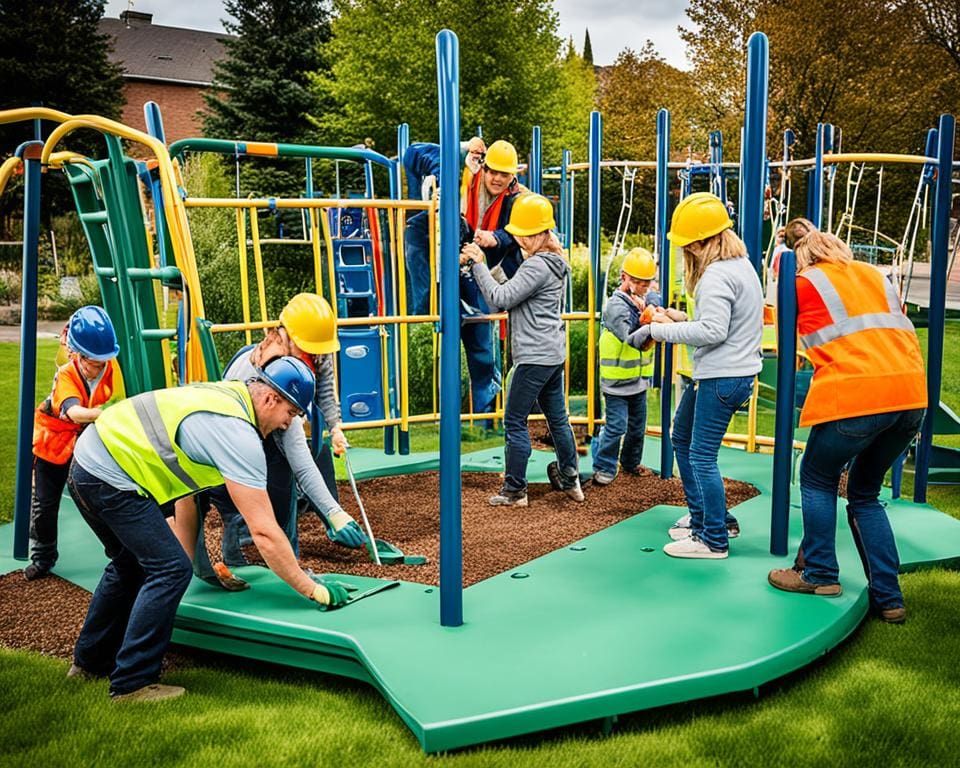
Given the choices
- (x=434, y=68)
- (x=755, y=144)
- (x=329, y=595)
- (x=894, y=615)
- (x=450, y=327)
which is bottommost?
(x=894, y=615)

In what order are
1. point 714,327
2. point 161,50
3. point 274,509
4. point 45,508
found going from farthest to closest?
point 161,50 → point 45,508 → point 274,509 → point 714,327

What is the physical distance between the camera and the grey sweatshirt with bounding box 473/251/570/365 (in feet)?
17.5

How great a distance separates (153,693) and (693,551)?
252 cm

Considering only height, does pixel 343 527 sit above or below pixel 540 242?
below

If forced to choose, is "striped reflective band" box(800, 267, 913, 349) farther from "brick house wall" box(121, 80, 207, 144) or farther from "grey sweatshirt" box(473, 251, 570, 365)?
"brick house wall" box(121, 80, 207, 144)

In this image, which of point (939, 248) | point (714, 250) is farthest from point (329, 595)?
point (939, 248)

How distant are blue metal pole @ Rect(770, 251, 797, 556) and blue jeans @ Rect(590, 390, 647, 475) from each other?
176 centimetres

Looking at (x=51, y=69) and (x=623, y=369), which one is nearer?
(x=623, y=369)

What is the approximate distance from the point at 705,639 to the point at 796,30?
61.7 ft

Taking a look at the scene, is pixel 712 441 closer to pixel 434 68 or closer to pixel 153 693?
pixel 153 693

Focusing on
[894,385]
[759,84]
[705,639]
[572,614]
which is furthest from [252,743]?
[759,84]

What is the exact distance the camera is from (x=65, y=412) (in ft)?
15.3

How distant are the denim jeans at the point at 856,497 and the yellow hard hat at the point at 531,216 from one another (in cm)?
196

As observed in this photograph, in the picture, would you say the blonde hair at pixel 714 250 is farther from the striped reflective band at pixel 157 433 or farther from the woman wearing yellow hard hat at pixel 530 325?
the striped reflective band at pixel 157 433
